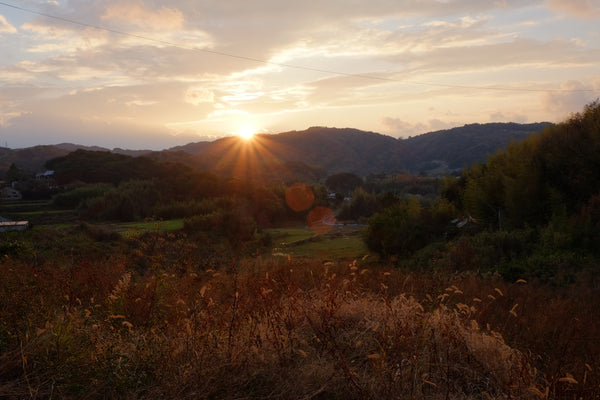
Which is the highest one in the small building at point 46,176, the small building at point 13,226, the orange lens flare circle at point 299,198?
the small building at point 46,176

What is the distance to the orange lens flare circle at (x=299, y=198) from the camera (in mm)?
54312

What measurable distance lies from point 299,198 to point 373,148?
11384 centimetres

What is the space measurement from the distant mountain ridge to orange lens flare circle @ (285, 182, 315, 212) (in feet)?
214

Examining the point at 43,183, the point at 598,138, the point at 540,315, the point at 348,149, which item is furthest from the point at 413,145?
the point at 540,315

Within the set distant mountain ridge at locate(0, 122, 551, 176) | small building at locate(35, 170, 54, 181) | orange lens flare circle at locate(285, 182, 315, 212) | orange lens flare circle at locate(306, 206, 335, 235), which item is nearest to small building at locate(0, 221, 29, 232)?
small building at locate(35, 170, 54, 181)

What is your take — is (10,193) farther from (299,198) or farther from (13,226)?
(299,198)

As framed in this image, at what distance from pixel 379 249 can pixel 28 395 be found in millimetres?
20600

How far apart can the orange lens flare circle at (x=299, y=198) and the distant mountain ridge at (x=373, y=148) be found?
214 ft

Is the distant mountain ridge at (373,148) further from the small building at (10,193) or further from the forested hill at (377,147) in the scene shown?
the small building at (10,193)

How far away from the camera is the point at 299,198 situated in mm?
55969

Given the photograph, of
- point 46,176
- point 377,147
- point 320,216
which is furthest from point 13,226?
point 377,147

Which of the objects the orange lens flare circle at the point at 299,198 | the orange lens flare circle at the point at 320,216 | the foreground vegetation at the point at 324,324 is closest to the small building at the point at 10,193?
the foreground vegetation at the point at 324,324

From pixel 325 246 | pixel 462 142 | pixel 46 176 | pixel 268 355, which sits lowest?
pixel 325 246

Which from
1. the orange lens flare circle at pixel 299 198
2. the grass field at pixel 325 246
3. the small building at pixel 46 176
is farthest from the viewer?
the orange lens flare circle at pixel 299 198
